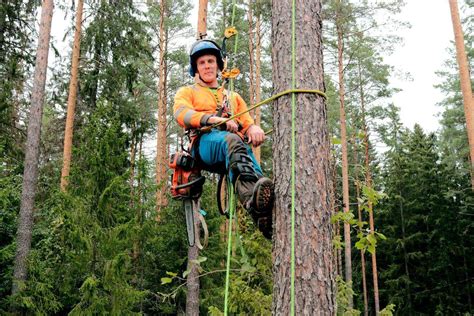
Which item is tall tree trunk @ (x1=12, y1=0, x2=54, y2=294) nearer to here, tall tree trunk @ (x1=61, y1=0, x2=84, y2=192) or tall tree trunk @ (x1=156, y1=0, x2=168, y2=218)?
tall tree trunk @ (x1=61, y1=0, x2=84, y2=192)

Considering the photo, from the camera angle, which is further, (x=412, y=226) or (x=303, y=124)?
(x=412, y=226)

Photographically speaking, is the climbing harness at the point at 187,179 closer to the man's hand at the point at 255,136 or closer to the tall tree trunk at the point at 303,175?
the man's hand at the point at 255,136

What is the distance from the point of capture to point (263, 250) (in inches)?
264

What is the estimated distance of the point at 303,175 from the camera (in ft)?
7.84

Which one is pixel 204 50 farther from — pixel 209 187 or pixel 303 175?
pixel 209 187

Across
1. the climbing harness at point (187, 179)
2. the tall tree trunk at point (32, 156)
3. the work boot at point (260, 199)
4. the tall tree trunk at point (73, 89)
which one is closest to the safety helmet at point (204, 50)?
the climbing harness at point (187, 179)

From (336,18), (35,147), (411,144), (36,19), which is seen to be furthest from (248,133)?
(411,144)

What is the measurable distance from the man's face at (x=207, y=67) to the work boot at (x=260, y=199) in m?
0.99

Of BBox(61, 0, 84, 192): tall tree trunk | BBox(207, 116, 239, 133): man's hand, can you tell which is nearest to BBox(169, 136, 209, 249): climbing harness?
BBox(207, 116, 239, 133): man's hand

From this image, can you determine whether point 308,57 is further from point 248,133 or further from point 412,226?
point 412,226

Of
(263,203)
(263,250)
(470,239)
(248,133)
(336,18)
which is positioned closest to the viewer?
(263,203)

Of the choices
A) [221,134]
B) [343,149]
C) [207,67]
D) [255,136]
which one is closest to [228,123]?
[221,134]

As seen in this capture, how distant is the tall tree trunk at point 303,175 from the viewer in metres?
2.27

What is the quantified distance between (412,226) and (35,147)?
712 inches
